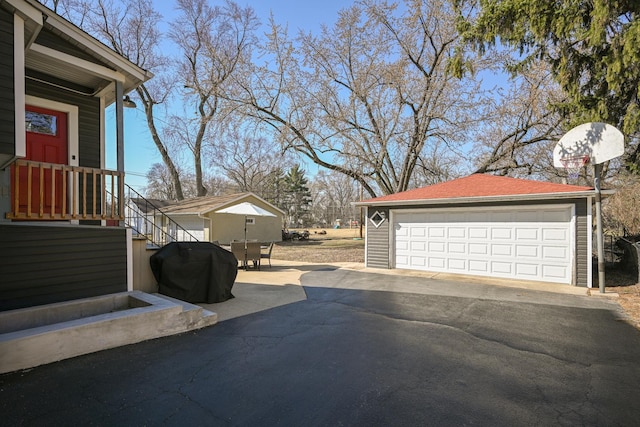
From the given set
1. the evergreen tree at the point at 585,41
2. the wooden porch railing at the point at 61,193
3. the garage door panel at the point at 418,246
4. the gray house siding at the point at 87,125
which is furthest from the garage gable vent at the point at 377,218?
the gray house siding at the point at 87,125

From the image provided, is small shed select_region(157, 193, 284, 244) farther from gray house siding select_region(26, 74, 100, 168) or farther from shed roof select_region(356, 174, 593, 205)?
gray house siding select_region(26, 74, 100, 168)

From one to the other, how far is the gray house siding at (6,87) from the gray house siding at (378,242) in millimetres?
9007

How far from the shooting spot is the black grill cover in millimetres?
5805

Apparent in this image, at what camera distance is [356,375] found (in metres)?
3.16

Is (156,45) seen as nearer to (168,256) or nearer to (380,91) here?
(380,91)

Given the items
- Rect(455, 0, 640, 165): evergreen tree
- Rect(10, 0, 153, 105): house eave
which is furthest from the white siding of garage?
Rect(455, 0, 640, 165): evergreen tree

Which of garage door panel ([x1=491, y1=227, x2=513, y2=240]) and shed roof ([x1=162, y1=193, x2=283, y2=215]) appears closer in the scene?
garage door panel ([x1=491, y1=227, x2=513, y2=240])

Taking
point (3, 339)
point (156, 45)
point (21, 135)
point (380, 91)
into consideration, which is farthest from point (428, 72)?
point (156, 45)

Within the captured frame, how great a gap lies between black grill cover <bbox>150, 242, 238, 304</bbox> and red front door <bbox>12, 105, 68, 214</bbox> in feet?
6.02

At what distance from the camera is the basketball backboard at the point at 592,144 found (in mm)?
6586

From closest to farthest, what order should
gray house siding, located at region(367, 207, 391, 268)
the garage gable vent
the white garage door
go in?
1. the white garage door
2. gray house siding, located at region(367, 207, 391, 268)
3. the garage gable vent

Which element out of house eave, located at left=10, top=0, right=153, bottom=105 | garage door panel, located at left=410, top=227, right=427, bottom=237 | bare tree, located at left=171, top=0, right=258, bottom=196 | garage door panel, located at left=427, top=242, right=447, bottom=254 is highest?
bare tree, located at left=171, top=0, right=258, bottom=196

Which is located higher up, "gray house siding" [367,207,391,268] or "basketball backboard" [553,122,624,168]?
"basketball backboard" [553,122,624,168]

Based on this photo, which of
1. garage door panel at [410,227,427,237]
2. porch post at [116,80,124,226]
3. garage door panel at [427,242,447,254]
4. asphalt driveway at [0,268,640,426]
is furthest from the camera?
garage door panel at [410,227,427,237]
